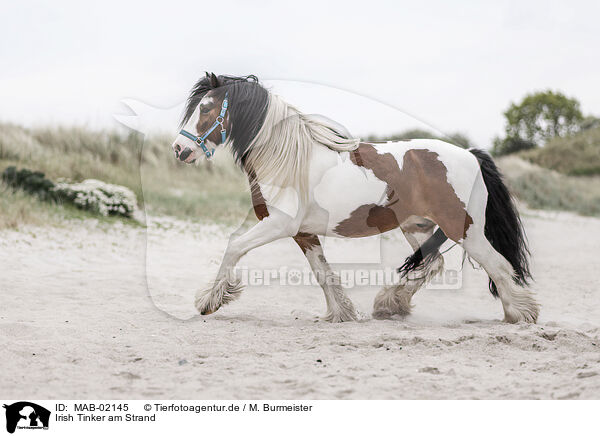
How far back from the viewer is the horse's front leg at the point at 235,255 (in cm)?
427

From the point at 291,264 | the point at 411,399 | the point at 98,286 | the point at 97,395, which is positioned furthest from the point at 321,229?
the point at 291,264

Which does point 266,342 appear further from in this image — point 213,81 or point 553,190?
point 553,190

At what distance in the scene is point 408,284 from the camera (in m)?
5.02

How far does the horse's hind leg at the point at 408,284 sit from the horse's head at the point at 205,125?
1757 mm

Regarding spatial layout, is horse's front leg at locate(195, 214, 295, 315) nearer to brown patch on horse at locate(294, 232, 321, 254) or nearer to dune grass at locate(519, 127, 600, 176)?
brown patch on horse at locate(294, 232, 321, 254)

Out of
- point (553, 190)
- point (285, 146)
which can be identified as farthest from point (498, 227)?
point (553, 190)

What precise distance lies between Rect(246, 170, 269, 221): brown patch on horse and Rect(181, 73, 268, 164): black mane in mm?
214

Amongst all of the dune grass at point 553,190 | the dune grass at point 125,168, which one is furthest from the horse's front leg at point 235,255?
the dune grass at point 553,190

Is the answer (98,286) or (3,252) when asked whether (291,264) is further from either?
(3,252)

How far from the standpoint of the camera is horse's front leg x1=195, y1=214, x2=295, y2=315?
4.27 m
